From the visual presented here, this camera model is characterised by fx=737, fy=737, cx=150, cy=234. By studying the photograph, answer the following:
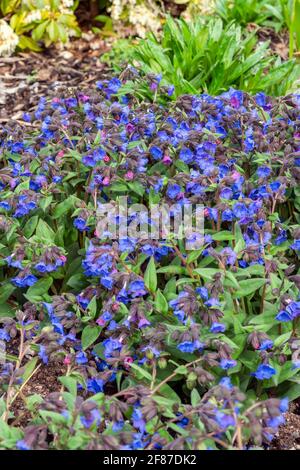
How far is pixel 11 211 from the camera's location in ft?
12.1

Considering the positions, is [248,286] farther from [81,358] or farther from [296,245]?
[81,358]

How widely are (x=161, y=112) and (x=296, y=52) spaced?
2.21 meters

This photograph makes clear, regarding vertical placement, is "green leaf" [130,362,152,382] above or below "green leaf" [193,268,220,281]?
below

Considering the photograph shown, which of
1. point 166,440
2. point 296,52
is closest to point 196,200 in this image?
point 166,440

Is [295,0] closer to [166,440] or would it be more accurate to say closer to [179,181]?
[179,181]

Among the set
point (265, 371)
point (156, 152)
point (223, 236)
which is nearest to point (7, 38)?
point (156, 152)

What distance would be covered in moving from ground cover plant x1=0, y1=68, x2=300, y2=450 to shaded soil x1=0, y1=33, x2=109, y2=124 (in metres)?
1.54

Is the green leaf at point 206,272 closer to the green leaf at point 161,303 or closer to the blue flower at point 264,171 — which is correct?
the green leaf at point 161,303

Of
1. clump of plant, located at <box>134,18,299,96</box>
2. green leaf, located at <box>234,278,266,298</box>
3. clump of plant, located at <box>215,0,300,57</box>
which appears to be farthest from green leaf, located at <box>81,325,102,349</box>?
clump of plant, located at <box>215,0,300,57</box>

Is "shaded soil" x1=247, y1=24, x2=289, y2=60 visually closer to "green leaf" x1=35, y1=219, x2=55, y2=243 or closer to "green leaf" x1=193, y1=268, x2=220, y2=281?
"green leaf" x1=35, y1=219, x2=55, y2=243

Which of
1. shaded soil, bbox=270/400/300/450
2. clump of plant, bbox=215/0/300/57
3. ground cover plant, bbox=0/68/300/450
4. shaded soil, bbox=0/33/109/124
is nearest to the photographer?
ground cover plant, bbox=0/68/300/450

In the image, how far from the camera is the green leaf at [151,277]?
122 inches

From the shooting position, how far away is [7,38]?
595cm

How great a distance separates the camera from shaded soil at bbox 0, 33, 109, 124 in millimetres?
5758
